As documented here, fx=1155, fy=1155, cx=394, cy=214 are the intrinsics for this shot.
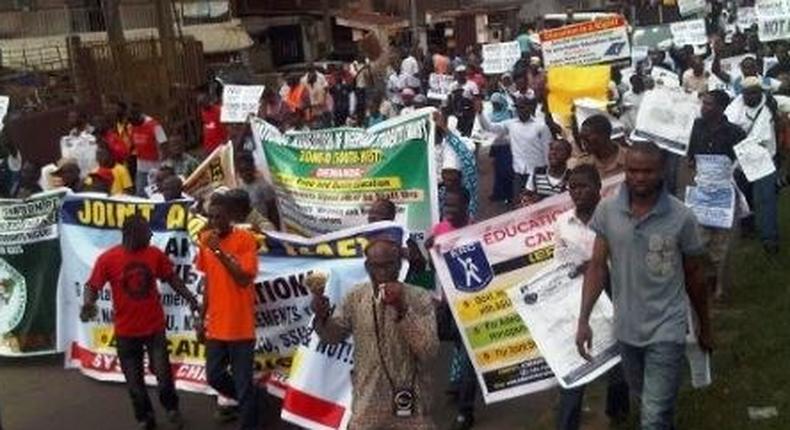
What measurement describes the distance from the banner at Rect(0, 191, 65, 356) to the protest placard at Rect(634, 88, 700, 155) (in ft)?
14.9

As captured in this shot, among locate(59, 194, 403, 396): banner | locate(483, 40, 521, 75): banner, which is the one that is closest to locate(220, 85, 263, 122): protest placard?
locate(59, 194, 403, 396): banner

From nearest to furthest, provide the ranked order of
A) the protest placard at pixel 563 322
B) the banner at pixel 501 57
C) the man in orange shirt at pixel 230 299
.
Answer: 1. the protest placard at pixel 563 322
2. the man in orange shirt at pixel 230 299
3. the banner at pixel 501 57

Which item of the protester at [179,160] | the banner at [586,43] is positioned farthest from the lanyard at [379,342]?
the banner at [586,43]

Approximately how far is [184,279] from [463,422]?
2.39 meters

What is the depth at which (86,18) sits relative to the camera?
36000 mm

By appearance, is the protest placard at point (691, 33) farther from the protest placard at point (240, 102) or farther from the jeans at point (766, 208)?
the jeans at point (766, 208)

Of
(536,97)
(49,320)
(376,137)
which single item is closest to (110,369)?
(49,320)

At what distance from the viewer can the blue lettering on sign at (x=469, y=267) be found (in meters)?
6.88

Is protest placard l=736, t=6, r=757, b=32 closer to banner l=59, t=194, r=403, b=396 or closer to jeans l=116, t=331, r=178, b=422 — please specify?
banner l=59, t=194, r=403, b=396

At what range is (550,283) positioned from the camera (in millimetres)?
6270

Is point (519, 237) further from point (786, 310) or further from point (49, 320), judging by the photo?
point (49, 320)

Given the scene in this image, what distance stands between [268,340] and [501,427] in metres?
1.62

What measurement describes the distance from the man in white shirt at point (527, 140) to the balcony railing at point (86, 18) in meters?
22.3

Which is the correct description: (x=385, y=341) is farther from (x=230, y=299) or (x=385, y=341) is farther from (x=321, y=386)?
(x=321, y=386)
